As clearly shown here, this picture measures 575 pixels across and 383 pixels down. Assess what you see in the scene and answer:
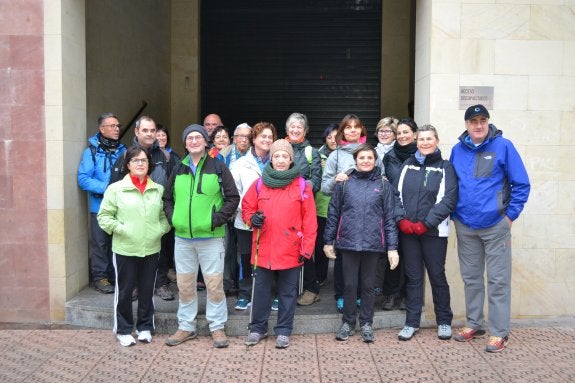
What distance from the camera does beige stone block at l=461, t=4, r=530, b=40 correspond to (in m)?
5.47

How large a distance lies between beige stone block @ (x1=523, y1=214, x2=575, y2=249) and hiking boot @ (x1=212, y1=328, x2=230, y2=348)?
9.73ft

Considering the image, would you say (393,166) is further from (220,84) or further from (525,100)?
(220,84)

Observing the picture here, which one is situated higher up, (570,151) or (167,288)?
(570,151)

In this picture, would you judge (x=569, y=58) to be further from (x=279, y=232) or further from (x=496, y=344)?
(x=279, y=232)

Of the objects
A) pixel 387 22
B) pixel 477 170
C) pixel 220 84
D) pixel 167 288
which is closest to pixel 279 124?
pixel 220 84

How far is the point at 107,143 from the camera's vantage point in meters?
5.89

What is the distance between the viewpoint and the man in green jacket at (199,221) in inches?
189

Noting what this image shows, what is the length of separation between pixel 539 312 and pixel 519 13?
285cm

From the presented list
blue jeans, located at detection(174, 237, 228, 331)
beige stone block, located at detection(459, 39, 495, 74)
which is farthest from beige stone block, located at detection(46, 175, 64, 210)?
beige stone block, located at detection(459, 39, 495, 74)

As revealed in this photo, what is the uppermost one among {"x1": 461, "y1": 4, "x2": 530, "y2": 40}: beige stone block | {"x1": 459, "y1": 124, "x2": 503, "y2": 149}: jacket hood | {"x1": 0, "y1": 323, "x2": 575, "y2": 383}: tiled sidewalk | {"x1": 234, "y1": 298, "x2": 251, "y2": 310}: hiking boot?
{"x1": 461, "y1": 4, "x2": 530, "y2": 40}: beige stone block

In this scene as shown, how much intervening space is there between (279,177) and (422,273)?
1.56 m

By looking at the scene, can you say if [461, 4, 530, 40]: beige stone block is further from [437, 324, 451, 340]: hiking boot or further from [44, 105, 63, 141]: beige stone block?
[44, 105, 63, 141]: beige stone block

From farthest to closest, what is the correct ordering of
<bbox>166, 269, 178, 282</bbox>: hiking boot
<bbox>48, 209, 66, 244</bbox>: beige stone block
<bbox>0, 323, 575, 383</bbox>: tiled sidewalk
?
<bbox>166, 269, 178, 282</bbox>: hiking boot → <bbox>48, 209, 66, 244</bbox>: beige stone block → <bbox>0, 323, 575, 383</bbox>: tiled sidewalk

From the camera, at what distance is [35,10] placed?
17.9ft
